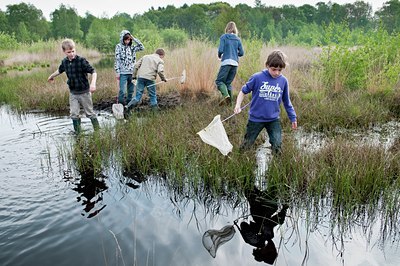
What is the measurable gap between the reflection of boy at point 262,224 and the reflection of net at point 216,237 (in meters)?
0.13

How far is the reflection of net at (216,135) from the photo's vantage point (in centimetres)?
405

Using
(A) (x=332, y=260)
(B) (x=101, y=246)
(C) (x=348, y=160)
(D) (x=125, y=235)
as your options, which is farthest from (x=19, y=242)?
(C) (x=348, y=160)

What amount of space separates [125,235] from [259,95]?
94.1 inches

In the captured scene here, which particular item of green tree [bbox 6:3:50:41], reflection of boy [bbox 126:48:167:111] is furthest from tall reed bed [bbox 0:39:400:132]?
green tree [bbox 6:3:50:41]

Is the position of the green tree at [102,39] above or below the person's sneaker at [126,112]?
above

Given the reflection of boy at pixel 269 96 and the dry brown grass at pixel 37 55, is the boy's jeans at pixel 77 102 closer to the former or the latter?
the reflection of boy at pixel 269 96

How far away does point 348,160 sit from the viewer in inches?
159

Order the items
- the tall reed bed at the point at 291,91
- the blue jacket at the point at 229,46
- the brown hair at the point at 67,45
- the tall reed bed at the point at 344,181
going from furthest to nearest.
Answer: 1. the blue jacket at the point at 229,46
2. the tall reed bed at the point at 291,91
3. the brown hair at the point at 67,45
4. the tall reed bed at the point at 344,181

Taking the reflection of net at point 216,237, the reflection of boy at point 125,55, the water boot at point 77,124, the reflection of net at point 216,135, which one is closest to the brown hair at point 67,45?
the water boot at point 77,124

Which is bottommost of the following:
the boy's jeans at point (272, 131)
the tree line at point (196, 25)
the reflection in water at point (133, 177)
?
the reflection in water at point (133, 177)

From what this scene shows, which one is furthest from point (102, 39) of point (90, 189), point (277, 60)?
point (277, 60)

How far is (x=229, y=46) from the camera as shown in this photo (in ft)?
24.1

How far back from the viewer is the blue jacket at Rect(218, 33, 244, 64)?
7.29m

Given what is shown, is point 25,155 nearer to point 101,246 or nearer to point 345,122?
point 101,246
